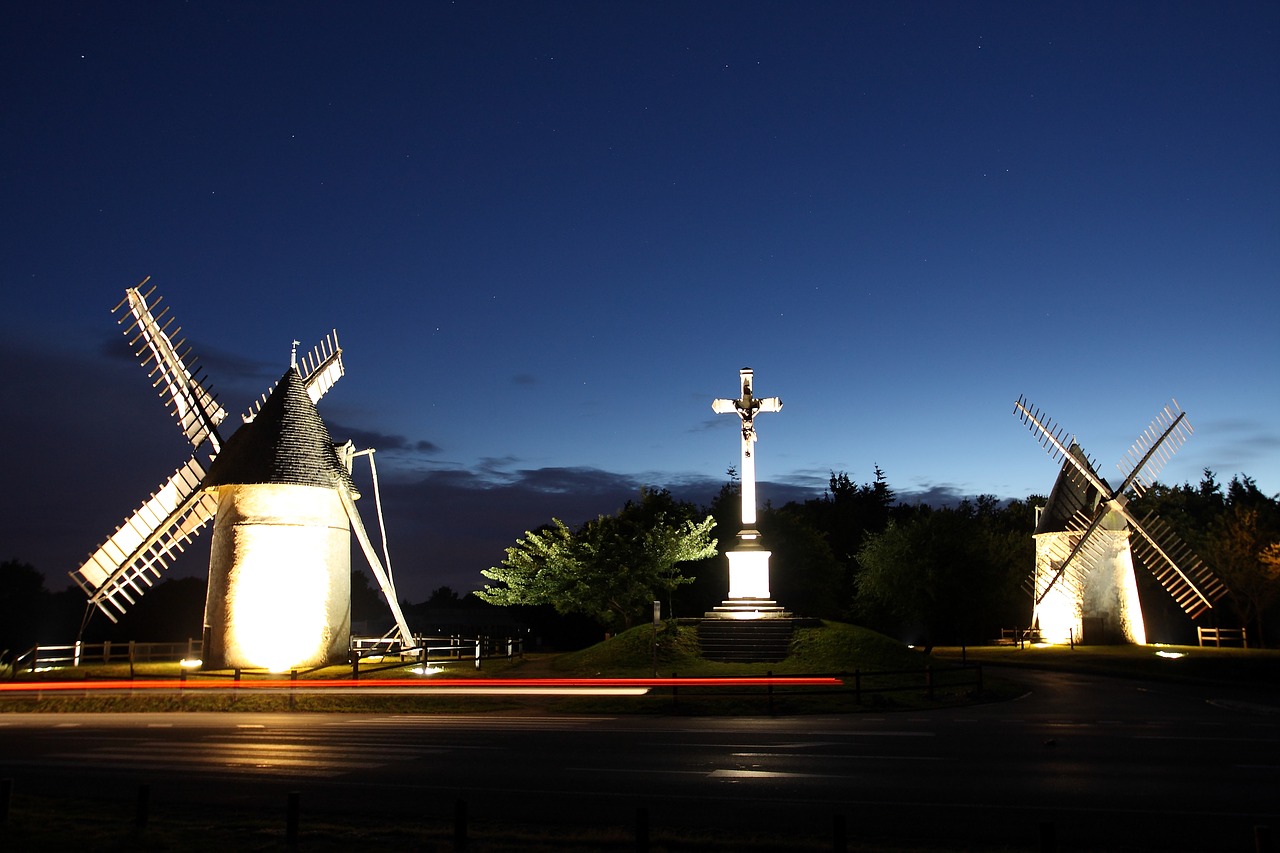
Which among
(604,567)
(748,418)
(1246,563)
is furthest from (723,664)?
(1246,563)

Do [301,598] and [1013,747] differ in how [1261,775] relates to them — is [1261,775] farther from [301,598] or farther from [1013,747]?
[301,598]

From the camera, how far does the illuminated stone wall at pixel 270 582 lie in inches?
1430

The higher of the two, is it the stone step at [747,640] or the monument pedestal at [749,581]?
the monument pedestal at [749,581]

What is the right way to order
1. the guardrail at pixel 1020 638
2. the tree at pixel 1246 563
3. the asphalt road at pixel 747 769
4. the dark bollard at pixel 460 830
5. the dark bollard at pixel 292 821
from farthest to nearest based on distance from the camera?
1. the tree at pixel 1246 563
2. the guardrail at pixel 1020 638
3. the asphalt road at pixel 747 769
4. the dark bollard at pixel 292 821
5. the dark bollard at pixel 460 830

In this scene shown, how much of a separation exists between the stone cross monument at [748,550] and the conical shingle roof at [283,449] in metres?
15.8

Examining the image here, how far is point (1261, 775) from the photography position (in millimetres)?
13242

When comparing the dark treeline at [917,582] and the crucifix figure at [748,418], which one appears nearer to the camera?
the crucifix figure at [748,418]

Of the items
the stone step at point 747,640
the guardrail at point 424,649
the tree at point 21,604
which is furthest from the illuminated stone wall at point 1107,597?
the tree at point 21,604

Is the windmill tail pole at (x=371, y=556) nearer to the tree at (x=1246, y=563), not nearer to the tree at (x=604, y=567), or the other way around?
the tree at (x=604, y=567)

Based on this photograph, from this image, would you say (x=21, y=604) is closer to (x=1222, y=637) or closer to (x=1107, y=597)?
→ (x=1107, y=597)

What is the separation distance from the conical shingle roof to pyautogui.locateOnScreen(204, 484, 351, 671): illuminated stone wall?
45 cm

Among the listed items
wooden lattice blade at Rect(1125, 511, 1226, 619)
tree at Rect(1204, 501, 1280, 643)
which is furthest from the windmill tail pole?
tree at Rect(1204, 501, 1280, 643)

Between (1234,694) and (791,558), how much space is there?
3538 centimetres

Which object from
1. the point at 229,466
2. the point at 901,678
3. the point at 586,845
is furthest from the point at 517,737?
the point at 229,466
